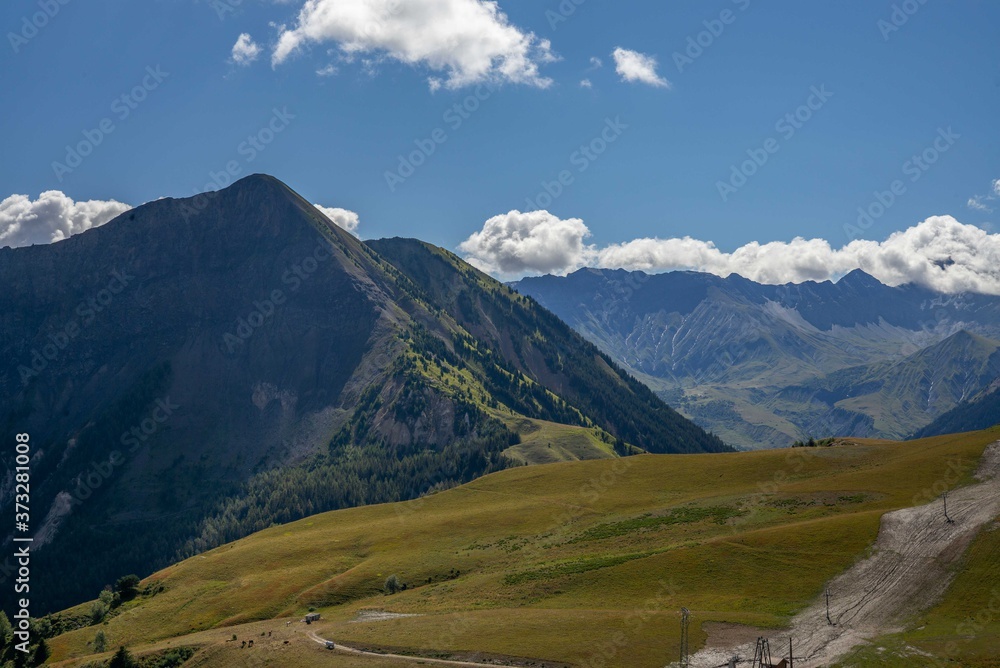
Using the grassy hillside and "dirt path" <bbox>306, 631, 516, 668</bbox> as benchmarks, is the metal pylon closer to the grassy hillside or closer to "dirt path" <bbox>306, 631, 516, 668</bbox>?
the grassy hillside

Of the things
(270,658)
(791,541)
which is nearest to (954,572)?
(791,541)

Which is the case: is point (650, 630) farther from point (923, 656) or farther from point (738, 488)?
point (738, 488)

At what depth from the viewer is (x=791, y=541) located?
106375 mm

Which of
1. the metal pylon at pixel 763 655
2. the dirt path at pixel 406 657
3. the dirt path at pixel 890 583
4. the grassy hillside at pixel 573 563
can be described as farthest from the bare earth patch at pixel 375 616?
the metal pylon at pixel 763 655

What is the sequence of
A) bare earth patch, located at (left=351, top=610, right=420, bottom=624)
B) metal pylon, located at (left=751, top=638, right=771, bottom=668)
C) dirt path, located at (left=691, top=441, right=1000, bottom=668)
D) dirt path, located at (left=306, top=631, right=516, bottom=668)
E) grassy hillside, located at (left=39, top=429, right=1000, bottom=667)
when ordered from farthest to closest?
bare earth patch, located at (left=351, top=610, right=420, bottom=624) → grassy hillside, located at (left=39, top=429, right=1000, bottom=667) → dirt path, located at (left=306, top=631, right=516, bottom=668) → dirt path, located at (left=691, top=441, right=1000, bottom=668) → metal pylon, located at (left=751, top=638, right=771, bottom=668)

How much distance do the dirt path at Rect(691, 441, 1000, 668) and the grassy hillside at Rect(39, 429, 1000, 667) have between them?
262 cm

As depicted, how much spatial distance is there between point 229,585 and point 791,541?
102931 mm

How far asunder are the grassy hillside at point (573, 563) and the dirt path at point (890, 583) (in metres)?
2.62

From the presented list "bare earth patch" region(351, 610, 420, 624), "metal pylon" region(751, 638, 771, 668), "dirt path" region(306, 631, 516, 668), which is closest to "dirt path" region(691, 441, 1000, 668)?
"metal pylon" region(751, 638, 771, 668)

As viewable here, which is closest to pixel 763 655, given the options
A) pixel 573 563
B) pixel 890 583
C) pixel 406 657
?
pixel 890 583

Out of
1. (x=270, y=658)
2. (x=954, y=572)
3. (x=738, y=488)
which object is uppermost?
(x=738, y=488)

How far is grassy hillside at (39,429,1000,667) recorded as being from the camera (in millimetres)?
90688

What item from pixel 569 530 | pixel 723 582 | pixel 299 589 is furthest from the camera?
pixel 569 530

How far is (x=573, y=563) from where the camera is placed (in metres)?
115
